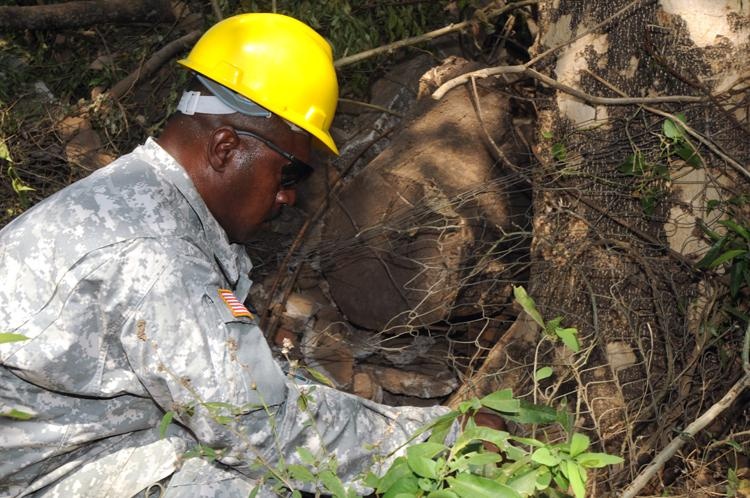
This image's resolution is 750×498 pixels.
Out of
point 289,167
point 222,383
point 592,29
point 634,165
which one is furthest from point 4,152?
point 634,165

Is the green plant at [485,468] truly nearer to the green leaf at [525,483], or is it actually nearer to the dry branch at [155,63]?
the green leaf at [525,483]

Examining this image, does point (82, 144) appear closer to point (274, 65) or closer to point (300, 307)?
point (300, 307)

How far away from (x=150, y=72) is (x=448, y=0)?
1.63 m

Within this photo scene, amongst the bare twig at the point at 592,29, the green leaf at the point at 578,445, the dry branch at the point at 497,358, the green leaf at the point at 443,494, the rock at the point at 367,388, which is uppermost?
the bare twig at the point at 592,29

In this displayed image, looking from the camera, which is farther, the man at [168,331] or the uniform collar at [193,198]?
the uniform collar at [193,198]

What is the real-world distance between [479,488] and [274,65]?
1428mm

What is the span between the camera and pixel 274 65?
2.46 metres

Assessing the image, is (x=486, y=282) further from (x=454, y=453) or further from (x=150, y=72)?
(x=150, y=72)

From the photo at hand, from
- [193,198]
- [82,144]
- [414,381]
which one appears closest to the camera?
[193,198]

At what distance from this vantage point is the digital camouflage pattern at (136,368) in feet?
6.53

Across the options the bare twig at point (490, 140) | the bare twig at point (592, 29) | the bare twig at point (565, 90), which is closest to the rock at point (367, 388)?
the bare twig at point (490, 140)

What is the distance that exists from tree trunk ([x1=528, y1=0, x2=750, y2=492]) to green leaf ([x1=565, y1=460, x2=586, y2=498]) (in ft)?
3.41

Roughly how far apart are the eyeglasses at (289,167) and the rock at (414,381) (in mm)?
1286

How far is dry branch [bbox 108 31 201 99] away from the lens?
448 cm
